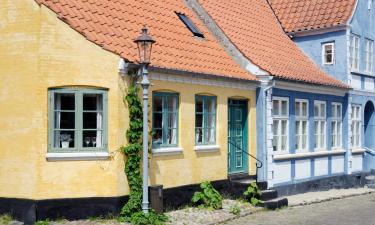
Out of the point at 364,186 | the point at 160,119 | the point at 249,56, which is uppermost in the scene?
the point at 249,56

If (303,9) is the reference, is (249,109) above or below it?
below

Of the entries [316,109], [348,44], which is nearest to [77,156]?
[316,109]

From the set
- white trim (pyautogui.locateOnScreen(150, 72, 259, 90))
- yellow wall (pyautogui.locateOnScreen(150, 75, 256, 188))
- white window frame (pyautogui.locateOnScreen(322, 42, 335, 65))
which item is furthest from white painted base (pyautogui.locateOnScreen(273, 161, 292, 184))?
white window frame (pyautogui.locateOnScreen(322, 42, 335, 65))

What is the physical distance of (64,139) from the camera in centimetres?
1230

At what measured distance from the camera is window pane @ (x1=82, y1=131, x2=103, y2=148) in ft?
40.7

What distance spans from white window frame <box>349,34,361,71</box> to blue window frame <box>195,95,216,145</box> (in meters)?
8.47

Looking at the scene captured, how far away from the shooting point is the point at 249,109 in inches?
668

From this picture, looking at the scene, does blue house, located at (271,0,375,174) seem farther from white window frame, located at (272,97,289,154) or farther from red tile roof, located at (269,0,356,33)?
white window frame, located at (272,97,289,154)

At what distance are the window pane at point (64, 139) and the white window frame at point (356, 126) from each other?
13332mm

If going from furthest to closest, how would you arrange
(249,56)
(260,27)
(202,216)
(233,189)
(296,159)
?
1. (260,27)
2. (296,159)
3. (249,56)
4. (233,189)
5. (202,216)

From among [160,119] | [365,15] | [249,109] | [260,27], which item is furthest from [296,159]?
[365,15]

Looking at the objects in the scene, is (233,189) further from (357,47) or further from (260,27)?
(357,47)

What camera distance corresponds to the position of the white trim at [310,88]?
17841mm

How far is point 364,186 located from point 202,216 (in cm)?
1107
